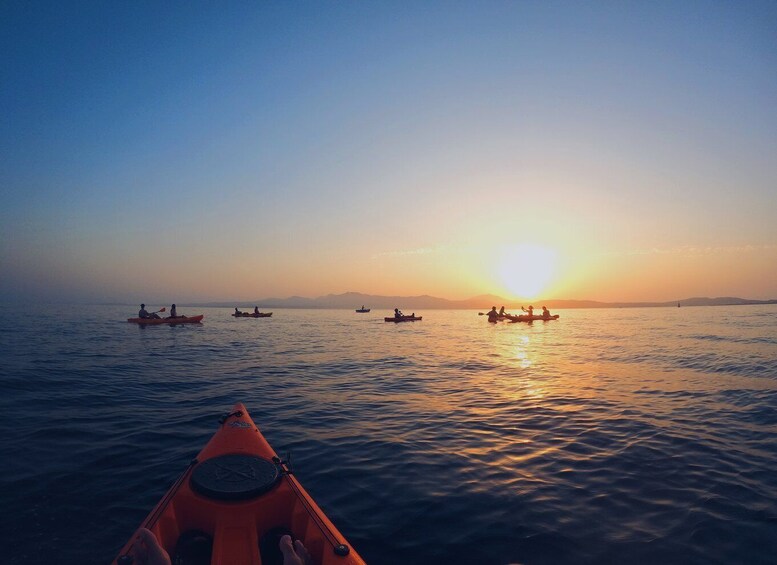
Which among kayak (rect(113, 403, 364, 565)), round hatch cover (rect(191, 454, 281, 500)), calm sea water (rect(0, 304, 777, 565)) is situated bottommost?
calm sea water (rect(0, 304, 777, 565))

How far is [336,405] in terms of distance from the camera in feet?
45.2

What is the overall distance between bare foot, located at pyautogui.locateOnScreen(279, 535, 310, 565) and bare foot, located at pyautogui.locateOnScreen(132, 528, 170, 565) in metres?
1.14

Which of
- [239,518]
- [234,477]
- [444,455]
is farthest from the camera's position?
[444,455]

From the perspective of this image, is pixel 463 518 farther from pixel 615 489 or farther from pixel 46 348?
pixel 46 348

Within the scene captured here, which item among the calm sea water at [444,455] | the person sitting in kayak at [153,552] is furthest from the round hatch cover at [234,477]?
the calm sea water at [444,455]

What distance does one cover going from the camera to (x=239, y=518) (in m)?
5.08

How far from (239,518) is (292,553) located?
1445mm

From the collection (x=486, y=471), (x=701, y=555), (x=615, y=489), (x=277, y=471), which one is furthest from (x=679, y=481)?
(x=277, y=471)

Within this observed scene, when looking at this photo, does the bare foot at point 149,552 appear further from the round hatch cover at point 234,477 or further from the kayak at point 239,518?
the round hatch cover at point 234,477

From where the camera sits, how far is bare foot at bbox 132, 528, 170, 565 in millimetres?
3930

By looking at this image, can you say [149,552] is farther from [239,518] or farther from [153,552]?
[239,518]

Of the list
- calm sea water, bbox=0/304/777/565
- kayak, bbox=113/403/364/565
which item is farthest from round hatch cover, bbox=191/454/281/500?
calm sea water, bbox=0/304/777/565

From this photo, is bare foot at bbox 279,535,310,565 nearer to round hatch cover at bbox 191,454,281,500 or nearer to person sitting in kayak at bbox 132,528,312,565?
person sitting in kayak at bbox 132,528,312,565

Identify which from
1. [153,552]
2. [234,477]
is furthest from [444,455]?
[153,552]
